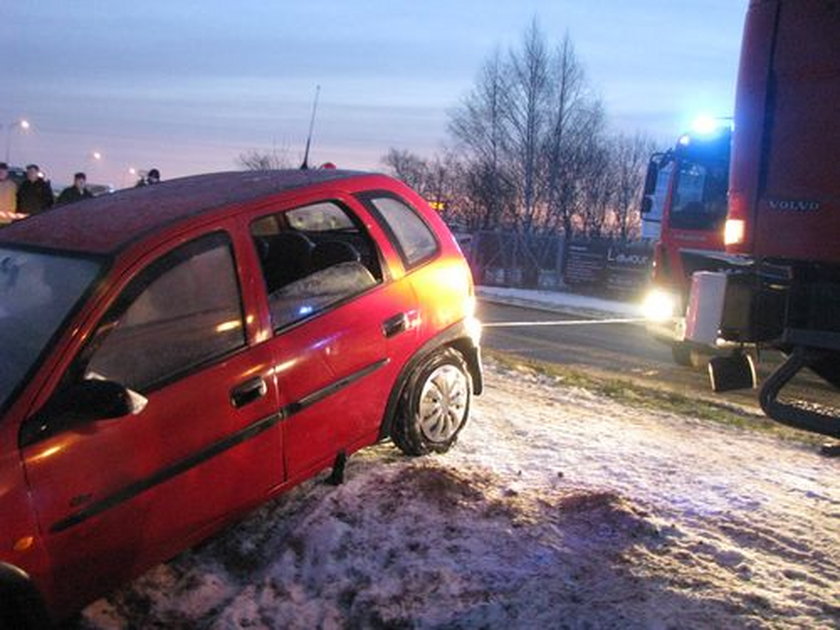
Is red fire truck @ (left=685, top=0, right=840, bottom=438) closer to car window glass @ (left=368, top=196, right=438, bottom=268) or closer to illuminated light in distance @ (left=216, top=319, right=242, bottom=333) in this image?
car window glass @ (left=368, top=196, right=438, bottom=268)

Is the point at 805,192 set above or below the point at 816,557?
above

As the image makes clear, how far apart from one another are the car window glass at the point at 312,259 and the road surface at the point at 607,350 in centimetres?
310

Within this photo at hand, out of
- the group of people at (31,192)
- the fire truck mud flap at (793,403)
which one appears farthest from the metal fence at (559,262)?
the fire truck mud flap at (793,403)

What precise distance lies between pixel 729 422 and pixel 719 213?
212 inches

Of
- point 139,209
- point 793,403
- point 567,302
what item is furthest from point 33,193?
point 793,403

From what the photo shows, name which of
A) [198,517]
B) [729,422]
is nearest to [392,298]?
[198,517]

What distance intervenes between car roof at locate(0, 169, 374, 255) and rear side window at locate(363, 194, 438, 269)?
0.72 ft

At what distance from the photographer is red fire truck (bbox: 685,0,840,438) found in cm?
414

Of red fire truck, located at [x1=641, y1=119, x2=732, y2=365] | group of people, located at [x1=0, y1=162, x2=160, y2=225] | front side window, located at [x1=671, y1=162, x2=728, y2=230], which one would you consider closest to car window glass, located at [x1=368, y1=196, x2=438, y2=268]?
red fire truck, located at [x1=641, y1=119, x2=732, y2=365]

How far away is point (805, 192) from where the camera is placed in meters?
4.21

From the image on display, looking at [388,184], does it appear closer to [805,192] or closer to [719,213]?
[805,192]

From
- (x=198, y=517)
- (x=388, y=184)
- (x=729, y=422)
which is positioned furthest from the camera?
(x=729, y=422)

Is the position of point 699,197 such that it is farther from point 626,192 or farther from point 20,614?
point 626,192

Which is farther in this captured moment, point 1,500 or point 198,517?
point 198,517
